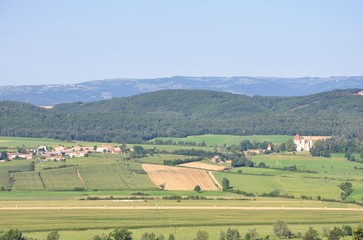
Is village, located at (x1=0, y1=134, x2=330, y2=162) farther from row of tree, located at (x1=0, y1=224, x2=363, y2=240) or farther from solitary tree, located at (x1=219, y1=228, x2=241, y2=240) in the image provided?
solitary tree, located at (x1=219, y1=228, x2=241, y2=240)

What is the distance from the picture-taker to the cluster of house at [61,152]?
104 metres

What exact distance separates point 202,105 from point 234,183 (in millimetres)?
109721

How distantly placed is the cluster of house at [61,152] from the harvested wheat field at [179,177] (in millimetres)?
13875

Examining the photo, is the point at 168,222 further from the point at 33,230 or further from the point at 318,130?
the point at 318,130

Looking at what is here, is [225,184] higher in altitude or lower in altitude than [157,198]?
lower

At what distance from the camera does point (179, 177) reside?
87688 millimetres

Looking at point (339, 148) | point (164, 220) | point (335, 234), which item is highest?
point (335, 234)

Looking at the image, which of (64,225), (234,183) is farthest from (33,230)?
(234,183)

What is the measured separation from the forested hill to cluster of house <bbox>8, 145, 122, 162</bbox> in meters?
18.6

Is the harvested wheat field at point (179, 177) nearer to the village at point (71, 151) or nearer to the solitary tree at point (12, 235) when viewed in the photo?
the village at point (71, 151)

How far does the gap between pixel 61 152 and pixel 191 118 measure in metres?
67.1

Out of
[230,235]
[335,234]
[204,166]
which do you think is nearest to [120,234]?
[230,235]

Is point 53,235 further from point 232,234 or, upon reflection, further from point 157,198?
point 157,198

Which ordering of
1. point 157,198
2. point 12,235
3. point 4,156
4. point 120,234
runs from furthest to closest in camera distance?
point 4,156
point 157,198
point 120,234
point 12,235
